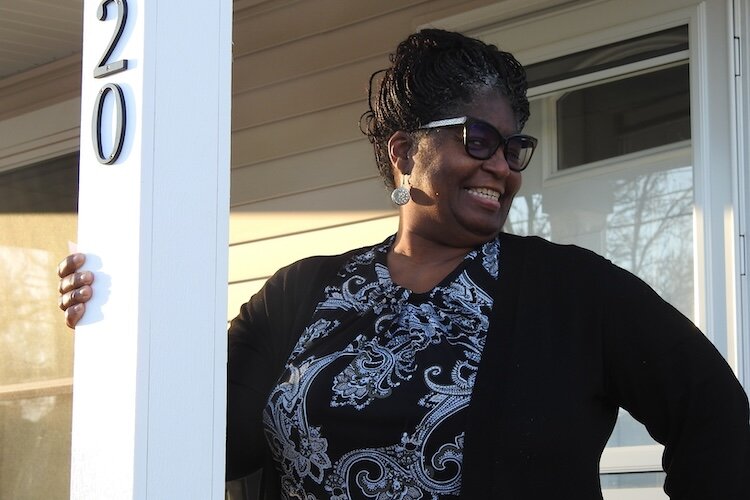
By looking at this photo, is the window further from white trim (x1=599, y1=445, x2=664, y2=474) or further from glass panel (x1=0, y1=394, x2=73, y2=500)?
glass panel (x1=0, y1=394, x2=73, y2=500)

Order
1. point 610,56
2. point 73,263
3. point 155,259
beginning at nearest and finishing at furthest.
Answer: point 155,259 < point 73,263 < point 610,56

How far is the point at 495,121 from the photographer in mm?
2539

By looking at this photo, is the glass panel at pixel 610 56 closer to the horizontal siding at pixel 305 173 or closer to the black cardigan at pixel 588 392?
the horizontal siding at pixel 305 173

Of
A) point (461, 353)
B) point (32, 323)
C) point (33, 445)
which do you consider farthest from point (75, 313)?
point (32, 323)

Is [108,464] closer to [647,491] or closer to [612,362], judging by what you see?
[612,362]

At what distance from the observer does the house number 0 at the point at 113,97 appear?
1.87 m

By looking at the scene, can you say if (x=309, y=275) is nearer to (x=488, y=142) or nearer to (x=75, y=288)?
(x=488, y=142)

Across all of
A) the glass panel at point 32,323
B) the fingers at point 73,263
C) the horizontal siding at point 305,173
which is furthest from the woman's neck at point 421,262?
the glass panel at point 32,323

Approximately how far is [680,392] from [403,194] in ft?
2.65

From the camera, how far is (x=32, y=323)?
478 centimetres

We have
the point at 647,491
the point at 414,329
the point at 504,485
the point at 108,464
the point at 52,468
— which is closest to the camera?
the point at 108,464

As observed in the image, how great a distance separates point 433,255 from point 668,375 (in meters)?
0.63

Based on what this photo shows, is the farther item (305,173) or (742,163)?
(305,173)


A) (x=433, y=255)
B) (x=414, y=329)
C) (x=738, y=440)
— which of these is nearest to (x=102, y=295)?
(x=414, y=329)
